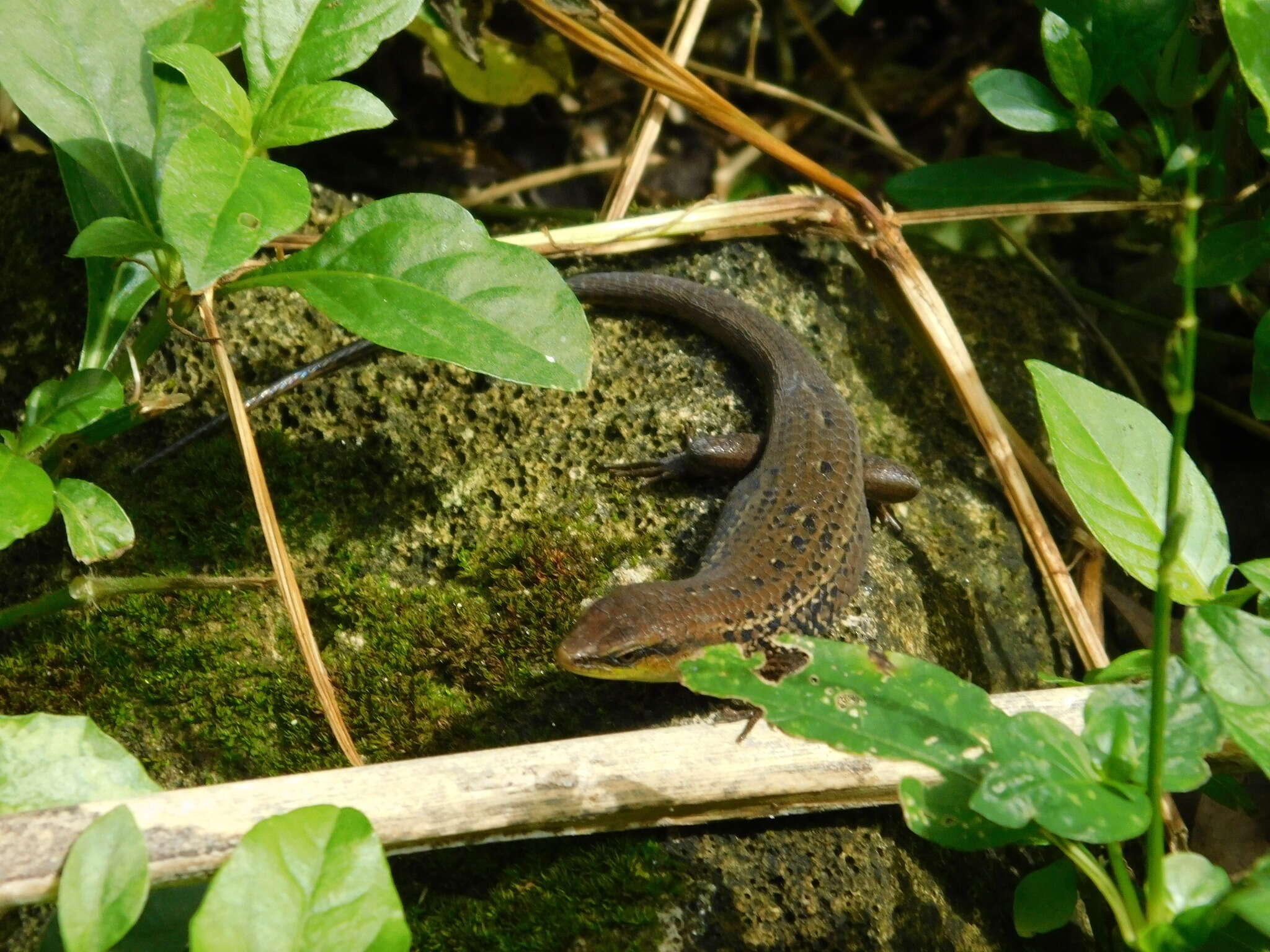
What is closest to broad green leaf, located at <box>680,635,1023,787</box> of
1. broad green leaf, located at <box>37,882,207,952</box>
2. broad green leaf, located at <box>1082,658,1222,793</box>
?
broad green leaf, located at <box>1082,658,1222,793</box>

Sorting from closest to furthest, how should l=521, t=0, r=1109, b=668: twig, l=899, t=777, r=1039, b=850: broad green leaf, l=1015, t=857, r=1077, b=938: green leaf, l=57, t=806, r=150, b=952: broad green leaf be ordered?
l=57, t=806, r=150, b=952: broad green leaf
l=899, t=777, r=1039, b=850: broad green leaf
l=1015, t=857, r=1077, b=938: green leaf
l=521, t=0, r=1109, b=668: twig

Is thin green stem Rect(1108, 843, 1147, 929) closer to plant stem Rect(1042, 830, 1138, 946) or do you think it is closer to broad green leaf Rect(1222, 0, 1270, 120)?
plant stem Rect(1042, 830, 1138, 946)

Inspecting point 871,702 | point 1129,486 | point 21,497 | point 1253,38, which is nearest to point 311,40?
point 21,497

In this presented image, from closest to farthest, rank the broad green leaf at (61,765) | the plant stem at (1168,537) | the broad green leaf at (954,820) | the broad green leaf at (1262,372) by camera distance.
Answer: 1. the plant stem at (1168,537)
2. the broad green leaf at (954,820)
3. the broad green leaf at (61,765)
4. the broad green leaf at (1262,372)

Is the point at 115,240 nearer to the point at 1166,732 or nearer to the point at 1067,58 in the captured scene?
the point at 1166,732

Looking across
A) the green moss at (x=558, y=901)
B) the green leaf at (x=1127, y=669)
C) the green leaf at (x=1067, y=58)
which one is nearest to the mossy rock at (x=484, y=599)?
the green moss at (x=558, y=901)

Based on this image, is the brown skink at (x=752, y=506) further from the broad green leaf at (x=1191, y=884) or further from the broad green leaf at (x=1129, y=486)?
the broad green leaf at (x=1191, y=884)
